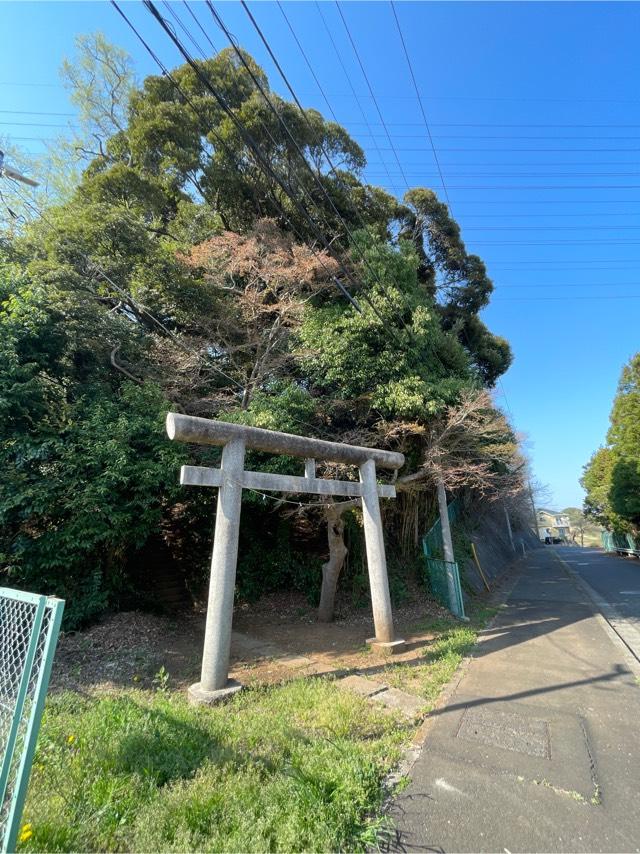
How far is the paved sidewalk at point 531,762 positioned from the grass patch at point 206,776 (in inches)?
14.7

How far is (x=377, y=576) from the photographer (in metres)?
6.10

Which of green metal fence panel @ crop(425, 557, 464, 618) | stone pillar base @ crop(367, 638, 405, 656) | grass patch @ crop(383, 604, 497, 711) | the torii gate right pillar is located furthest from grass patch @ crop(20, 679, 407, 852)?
green metal fence panel @ crop(425, 557, 464, 618)

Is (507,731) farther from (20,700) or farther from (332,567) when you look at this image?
(332,567)

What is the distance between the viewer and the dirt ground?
192 inches

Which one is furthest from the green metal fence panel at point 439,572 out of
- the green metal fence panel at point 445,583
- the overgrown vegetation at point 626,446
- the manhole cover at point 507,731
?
the overgrown vegetation at point 626,446

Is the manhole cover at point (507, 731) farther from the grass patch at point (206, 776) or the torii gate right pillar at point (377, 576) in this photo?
the torii gate right pillar at point (377, 576)

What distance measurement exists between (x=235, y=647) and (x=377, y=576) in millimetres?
2493

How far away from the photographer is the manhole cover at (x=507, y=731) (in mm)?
3367

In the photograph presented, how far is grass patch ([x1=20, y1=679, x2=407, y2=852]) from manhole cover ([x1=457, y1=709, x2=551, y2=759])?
0.64 m

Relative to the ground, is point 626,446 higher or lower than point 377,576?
higher

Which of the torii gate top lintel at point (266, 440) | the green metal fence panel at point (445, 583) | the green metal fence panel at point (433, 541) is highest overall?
the torii gate top lintel at point (266, 440)

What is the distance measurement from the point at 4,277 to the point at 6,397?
2431 mm

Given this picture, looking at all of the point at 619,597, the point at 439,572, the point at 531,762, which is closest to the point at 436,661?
the point at 531,762

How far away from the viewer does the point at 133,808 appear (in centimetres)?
238
